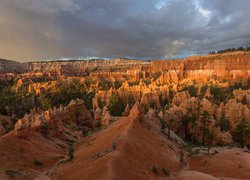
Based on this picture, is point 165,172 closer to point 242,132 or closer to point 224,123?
point 242,132

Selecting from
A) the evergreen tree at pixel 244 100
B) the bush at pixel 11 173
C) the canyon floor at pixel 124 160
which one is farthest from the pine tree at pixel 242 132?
the bush at pixel 11 173

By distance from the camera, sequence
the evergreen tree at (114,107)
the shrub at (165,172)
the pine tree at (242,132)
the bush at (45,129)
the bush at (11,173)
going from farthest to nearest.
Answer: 1. the evergreen tree at (114,107)
2. the pine tree at (242,132)
3. the bush at (45,129)
4. the shrub at (165,172)
5. the bush at (11,173)

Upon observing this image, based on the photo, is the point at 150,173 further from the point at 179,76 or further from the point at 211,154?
the point at 179,76

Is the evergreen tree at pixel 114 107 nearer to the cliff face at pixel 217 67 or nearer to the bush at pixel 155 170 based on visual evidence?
the bush at pixel 155 170

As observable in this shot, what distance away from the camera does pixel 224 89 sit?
94625mm

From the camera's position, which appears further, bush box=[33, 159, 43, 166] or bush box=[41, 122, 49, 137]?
bush box=[41, 122, 49, 137]

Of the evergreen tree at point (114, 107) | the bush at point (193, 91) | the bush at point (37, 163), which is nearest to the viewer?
the bush at point (37, 163)

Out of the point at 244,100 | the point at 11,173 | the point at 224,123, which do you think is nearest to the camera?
the point at 11,173

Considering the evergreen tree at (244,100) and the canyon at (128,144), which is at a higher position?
the evergreen tree at (244,100)

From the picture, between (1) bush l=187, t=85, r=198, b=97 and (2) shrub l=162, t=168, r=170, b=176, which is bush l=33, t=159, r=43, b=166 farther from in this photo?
(1) bush l=187, t=85, r=198, b=97

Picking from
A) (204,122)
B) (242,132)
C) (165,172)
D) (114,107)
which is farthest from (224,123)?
(165,172)

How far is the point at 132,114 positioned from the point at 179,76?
383 ft

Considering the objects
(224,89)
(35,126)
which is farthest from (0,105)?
(224,89)

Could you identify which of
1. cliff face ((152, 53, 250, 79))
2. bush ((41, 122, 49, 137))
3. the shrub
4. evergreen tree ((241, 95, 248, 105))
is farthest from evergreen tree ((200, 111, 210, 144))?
cliff face ((152, 53, 250, 79))
